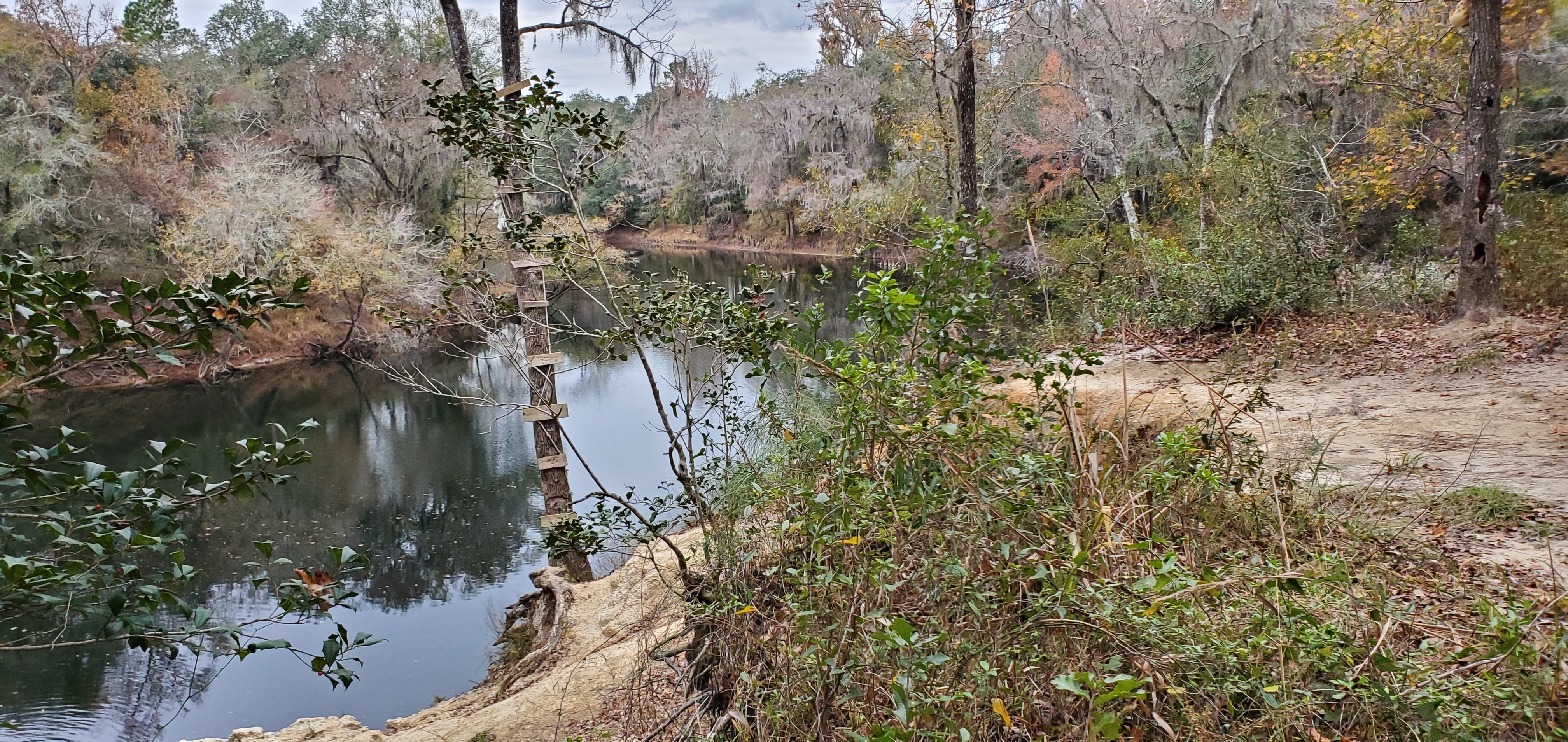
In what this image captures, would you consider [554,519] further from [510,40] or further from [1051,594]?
[1051,594]

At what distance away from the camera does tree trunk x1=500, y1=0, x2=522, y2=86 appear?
7.83 m

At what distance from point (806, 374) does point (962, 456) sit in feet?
12.0

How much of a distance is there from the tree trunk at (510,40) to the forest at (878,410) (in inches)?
1.7

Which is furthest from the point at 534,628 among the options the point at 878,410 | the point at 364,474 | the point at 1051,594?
the point at 364,474

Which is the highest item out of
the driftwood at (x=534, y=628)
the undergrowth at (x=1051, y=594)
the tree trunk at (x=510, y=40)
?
the tree trunk at (x=510, y=40)

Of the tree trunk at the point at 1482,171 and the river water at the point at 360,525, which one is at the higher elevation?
the tree trunk at the point at 1482,171

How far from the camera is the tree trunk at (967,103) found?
8.37 meters

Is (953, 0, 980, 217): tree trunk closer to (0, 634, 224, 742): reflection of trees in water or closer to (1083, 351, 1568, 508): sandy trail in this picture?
(1083, 351, 1568, 508): sandy trail

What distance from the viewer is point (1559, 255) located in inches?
295

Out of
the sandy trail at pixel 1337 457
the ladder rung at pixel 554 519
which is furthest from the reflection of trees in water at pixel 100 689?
the ladder rung at pixel 554 519

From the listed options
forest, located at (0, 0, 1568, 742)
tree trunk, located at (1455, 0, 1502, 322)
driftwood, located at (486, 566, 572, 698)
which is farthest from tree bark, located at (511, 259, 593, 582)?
tree trunk, located at (1455, 0, 1502, 322)

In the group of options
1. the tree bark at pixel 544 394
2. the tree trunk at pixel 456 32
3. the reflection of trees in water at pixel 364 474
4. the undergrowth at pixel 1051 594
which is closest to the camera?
the undergrowth at pixel 1051 594

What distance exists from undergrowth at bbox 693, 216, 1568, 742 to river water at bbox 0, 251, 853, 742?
1484mm

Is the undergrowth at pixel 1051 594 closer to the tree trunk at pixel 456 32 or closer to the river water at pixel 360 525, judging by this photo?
the river water at pixel 360 525
